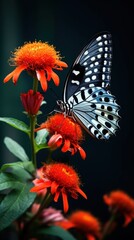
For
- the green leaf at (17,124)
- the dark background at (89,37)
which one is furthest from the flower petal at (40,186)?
the dark background at (89,37)

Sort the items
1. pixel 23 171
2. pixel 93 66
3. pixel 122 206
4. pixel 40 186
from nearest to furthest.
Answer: pixel 40 186 → pixel 23 171 → pixel 93 66 → pixel 122 206

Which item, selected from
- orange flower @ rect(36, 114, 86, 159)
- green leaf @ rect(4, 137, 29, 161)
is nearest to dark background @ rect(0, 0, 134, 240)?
green leaf @ rect(4, 137, 29, 161)

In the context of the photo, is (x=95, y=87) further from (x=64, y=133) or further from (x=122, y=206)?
(x=122, y=206)

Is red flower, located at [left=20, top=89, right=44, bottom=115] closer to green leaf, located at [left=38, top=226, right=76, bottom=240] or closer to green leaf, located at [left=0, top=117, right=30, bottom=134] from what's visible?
green leaf, located at [left=0, top=117, right=30, bottom=134]

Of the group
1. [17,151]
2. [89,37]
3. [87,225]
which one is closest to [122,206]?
[87,225]

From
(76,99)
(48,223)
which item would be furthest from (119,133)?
(48,223)

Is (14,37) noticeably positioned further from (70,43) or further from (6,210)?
(6,210)
